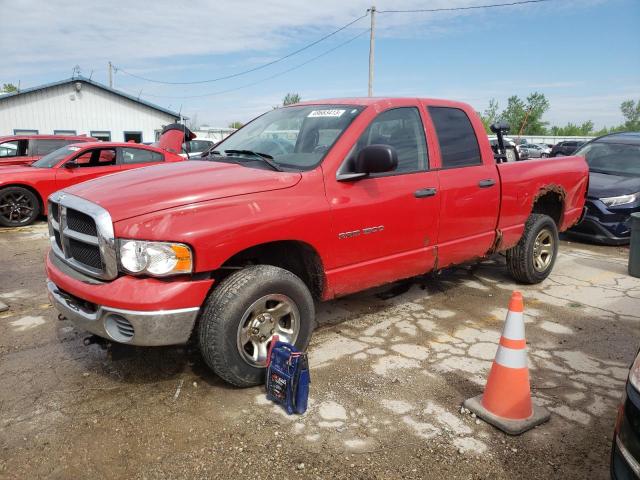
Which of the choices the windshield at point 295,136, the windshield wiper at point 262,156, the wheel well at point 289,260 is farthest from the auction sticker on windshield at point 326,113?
the wheel well at point 289,260

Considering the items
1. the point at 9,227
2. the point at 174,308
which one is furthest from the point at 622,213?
the point at 9,227

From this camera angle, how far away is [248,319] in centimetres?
310

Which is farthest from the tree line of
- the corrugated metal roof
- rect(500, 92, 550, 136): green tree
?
the corrugated metal roof

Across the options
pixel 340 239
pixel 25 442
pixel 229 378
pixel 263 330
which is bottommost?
pixel 25 442

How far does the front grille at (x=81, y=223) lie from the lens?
2923 millimetres

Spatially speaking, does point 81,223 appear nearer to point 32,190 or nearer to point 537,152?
point 32,190

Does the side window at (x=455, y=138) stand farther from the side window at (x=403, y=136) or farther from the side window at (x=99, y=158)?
the side window at (x=99, y=158)

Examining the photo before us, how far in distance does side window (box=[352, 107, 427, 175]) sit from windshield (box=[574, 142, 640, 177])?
5.96 metres

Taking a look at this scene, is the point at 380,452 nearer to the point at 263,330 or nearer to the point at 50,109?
the point at 263,330

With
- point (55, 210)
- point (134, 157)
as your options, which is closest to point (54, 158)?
point (134, 157)

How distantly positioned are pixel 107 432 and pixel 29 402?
2.28 ft

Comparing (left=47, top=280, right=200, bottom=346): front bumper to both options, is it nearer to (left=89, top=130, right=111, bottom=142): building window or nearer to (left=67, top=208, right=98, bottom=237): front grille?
(left=67, top=208, right=98, bottom=237): front grille

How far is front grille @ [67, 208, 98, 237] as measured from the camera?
2.92m

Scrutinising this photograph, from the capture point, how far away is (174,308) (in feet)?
9.16
